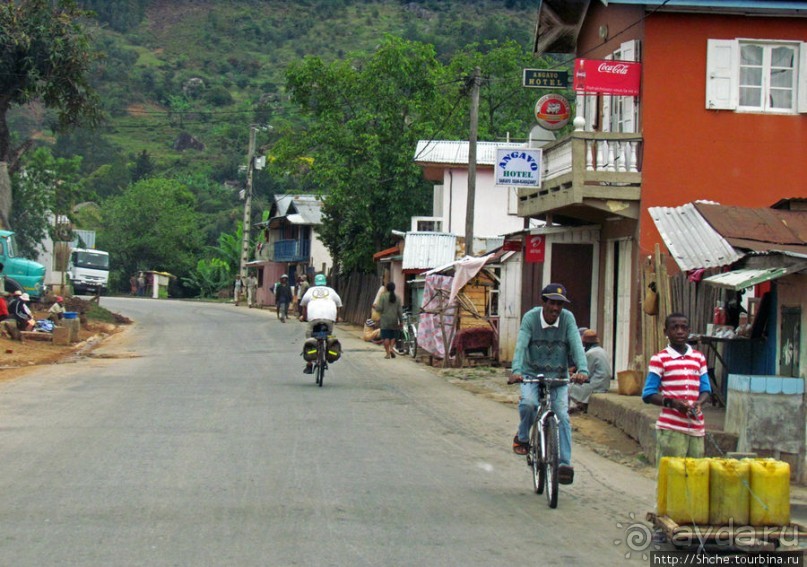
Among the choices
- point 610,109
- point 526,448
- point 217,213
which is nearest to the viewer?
point 526,448

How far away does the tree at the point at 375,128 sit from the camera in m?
45.4

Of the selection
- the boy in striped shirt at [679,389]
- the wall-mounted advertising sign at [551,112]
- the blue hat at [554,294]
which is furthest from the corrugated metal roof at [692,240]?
the wall-mounted advertising sign at [551,112]

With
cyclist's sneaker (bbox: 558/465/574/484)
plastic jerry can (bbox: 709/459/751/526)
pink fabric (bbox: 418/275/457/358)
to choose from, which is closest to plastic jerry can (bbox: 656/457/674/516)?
plastic jerry can (bbox: 709/459/751/526)

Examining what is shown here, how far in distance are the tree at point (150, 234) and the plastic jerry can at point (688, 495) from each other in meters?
81.6

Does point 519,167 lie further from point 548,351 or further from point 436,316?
point 548,351

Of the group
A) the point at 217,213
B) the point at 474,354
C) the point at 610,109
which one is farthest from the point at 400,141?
the point at 217,213

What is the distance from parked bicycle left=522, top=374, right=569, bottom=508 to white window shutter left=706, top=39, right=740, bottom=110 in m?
11.6

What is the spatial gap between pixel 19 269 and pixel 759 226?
97.3 ft

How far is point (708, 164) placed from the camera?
19.7 metres

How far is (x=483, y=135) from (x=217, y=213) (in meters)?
54.0

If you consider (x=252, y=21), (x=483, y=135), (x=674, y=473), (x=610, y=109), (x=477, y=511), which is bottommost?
(x=477, y=511)

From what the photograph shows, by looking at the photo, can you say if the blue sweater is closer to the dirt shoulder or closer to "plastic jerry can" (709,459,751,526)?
"plastic jerry can" (709,459,751,526)

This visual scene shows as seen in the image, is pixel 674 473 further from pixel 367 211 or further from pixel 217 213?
pixel 217 213

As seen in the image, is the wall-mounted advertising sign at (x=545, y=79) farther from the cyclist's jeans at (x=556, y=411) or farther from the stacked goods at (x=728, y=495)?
the stacked goods at (x=728, y=495)
